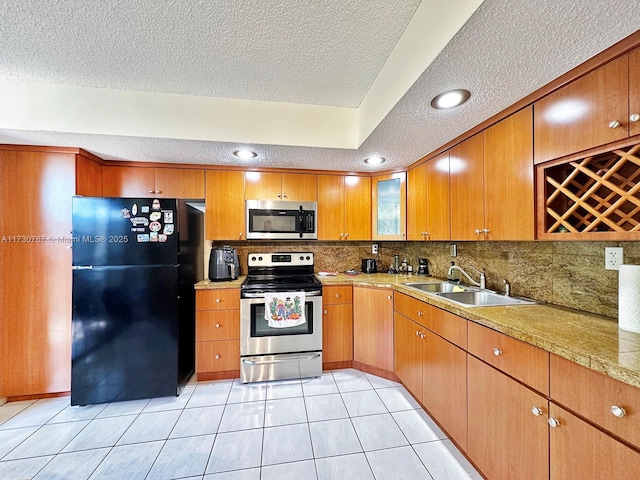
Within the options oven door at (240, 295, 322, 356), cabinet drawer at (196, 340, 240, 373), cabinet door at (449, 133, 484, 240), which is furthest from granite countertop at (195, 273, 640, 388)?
cabinet drawer at (196, 340, 240, 373)

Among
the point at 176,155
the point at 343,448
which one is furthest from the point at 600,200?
the point at 176,155

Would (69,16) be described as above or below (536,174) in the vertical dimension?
above

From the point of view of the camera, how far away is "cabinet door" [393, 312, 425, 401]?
2.03m

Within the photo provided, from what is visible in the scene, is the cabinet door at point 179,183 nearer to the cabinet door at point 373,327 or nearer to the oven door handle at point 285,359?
the oven door handle at point 285,359

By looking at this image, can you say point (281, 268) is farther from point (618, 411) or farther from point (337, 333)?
point (618, 411)

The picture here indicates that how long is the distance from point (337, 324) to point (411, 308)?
0.84 m

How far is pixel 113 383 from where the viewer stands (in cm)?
213

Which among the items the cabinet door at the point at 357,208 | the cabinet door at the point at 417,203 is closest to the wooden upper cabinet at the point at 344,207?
the cabinet door at the point at 357,208

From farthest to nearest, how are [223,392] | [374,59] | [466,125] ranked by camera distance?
[223,392] < [466,125] < [374,59]

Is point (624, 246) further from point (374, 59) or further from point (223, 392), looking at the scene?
point (223, 392)

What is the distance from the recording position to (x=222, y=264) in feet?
8.72

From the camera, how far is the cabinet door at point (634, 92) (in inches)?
40.4

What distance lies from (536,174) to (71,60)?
2853mm

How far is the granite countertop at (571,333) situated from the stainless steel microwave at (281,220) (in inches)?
60.9
